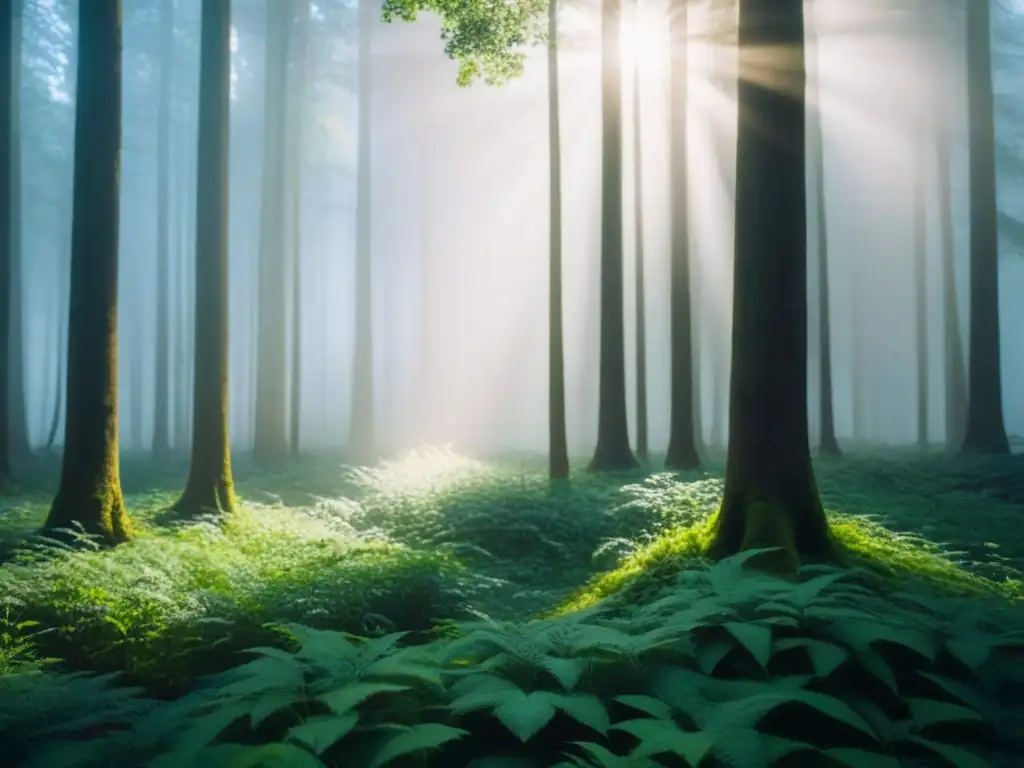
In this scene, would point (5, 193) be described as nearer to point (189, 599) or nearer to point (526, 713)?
point (189, 599)

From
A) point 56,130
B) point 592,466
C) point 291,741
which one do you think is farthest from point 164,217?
point 291,741

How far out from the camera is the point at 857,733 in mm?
3559

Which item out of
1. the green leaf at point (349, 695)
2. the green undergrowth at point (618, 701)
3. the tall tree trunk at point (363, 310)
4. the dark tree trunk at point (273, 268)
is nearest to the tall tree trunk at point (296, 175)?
the dark tree trunk at point (273, 268)

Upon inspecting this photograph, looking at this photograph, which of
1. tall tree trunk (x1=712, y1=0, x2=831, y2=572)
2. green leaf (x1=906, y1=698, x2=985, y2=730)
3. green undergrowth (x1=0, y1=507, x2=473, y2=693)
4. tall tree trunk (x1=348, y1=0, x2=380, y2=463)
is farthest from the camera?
tall tree trunk (x1=348, y1=0, x2=380, y2=463)

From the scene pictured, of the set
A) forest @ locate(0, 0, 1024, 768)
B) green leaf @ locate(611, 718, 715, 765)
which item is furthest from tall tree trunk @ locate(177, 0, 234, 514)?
green leaf @ locate(611, 718, 715, 765)

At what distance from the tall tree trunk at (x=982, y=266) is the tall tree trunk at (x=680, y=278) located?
612 centimetres

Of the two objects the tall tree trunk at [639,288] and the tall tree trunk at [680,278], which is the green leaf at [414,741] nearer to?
the tall tree trunk at [680,278]

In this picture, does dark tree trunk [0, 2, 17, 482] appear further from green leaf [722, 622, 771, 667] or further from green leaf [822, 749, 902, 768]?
green leaf [822, 749, 902, 768]

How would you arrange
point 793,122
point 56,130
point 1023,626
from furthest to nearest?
point 56,130 < point 793,122 < point 1023,626

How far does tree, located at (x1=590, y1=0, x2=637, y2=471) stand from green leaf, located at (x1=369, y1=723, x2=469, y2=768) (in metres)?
12.9

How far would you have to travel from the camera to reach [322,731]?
3.12 meters

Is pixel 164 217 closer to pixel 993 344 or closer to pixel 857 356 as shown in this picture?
pixel 993 344

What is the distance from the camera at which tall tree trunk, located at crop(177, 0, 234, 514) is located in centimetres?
1207

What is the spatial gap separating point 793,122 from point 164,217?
92.2 feet
